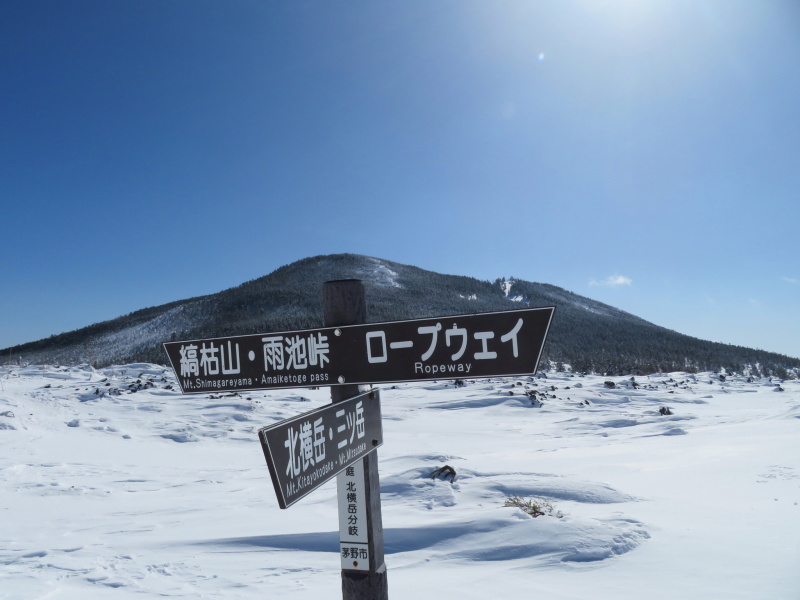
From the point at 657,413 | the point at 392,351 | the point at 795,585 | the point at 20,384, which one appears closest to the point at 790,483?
the point at 795,585

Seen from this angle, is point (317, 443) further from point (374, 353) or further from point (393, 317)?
point (393, 317)

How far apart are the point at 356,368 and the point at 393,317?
5835 centimetres

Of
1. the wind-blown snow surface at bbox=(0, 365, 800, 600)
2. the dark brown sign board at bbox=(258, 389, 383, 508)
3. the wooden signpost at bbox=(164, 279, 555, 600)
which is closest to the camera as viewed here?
the dark brown sign board at bbox=(258, 389, 383, 508)

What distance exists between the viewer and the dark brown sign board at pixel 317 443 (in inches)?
66.6

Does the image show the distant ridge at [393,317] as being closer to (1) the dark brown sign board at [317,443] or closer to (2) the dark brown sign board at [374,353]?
(2) the dark brown sign board at [374,353]

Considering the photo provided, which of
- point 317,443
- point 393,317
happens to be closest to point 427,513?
point 317,443

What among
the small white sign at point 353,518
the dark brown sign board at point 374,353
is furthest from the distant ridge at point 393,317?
the small white sign at point 353,518

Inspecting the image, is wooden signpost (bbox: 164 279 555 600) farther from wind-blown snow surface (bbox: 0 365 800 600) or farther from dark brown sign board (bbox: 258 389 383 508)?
wind-blown snow surface (bbox: 0 365 800 600)

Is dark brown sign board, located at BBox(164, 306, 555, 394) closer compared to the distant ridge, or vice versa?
dark brown sign board, located at BBox(164, 306, 555, 394)

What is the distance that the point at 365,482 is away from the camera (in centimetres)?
235

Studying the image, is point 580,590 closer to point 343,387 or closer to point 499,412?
point 343,387

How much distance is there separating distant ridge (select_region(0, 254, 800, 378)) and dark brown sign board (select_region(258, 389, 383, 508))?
37342mm

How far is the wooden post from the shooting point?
2260 millimetres

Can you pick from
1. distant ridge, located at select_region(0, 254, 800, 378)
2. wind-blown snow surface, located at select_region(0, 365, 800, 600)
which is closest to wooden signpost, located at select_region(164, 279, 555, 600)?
wind-blown snow surface, located at select_region(0, 365, 800, 600)
